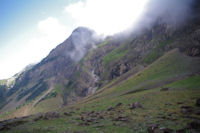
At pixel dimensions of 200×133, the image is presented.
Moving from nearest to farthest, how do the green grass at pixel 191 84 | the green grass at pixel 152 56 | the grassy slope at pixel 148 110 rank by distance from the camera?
the grassy slope at pixel 148 110
the green grass at pixel 191 84
the green grass at pixel 152 56

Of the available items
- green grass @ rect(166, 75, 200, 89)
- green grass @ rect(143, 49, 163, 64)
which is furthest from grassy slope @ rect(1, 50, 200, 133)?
green grass @ rect(143, 49, 163, 64)

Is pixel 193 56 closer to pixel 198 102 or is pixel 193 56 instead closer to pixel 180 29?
pixel 180 29

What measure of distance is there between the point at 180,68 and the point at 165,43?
258 ft

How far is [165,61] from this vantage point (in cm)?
14138

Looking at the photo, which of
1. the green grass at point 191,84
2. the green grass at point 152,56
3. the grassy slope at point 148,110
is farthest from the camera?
the green grass at point 152,56

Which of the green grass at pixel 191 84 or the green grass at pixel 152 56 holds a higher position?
the green grass at pixel 152 56

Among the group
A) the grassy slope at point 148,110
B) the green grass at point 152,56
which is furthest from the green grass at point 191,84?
the green grass at point 152,56

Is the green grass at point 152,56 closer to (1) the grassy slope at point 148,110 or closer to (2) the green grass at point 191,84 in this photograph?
(1) the grassy slope at point 148,110

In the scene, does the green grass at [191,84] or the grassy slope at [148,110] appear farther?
the green grass at [191,84]

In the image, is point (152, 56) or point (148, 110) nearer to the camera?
point (148, 110)

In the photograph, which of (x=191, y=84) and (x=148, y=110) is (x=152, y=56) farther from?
(x=148, y=110)

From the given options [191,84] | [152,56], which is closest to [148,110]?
[191,84]

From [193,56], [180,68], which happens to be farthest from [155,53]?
[180,68]

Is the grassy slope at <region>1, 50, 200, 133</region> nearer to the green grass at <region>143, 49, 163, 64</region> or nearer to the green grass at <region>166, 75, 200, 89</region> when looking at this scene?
the green grass at <region>166, 75, 200, 89</region>
